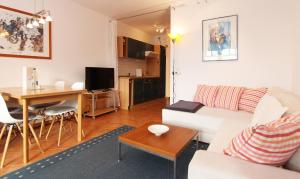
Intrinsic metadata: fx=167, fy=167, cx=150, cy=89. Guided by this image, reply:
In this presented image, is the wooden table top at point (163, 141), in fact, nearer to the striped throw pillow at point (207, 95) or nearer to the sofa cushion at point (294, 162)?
the sofa cushion at point (294, 162)

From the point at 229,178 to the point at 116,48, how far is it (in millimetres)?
4588

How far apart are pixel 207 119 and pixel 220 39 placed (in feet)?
5.70

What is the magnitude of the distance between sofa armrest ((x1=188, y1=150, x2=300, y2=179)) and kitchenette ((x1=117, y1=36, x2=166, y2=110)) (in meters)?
3.96

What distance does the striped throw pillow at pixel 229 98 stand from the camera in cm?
260

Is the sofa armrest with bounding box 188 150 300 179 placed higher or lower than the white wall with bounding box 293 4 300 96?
lower

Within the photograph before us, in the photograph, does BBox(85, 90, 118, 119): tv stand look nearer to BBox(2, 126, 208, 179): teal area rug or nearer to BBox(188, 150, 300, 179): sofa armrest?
BBox(2, 126, 208, 179): teal area rug

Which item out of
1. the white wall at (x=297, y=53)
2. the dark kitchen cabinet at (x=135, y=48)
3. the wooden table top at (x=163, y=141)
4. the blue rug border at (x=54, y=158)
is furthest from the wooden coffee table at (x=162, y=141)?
the dark kitchen cabinet at (x=135, y=48)

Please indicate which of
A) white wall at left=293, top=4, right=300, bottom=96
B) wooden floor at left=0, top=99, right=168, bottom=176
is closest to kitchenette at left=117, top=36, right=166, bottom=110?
wooden floor at left=0, top=99, right=168, bottom=176

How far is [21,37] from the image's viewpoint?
2900 millimetres

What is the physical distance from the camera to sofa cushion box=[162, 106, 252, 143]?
Answer: 2.21 m

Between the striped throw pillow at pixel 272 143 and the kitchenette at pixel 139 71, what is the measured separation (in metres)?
4.06

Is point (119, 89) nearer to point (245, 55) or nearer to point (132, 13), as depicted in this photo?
point (132, 13)

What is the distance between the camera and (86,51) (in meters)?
4.11

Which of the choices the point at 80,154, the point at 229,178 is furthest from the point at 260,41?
the point at 80,154
